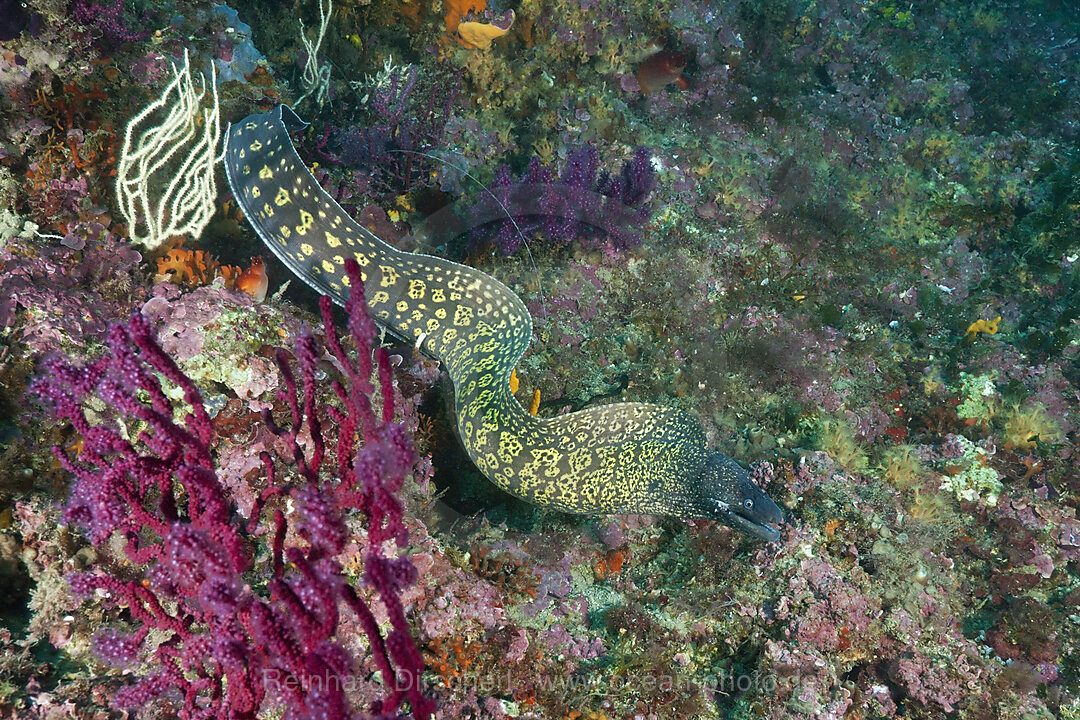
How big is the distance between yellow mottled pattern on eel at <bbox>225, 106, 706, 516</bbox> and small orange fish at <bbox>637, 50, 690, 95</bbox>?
6138 mm

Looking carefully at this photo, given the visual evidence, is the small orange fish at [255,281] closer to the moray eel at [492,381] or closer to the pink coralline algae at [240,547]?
the moray eel at [492,381]

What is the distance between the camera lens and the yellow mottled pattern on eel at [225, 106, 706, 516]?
4.38m

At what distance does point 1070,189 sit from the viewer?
28.5 ft

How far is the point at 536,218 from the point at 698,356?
103 inches

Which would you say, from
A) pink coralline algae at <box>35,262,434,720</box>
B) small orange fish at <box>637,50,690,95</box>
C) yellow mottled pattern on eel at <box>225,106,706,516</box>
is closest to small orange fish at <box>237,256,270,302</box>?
yellow mottled pattern on eel at <box>225,106,706,516</box>

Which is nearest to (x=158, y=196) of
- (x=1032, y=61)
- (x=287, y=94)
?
(x=287, y=94)

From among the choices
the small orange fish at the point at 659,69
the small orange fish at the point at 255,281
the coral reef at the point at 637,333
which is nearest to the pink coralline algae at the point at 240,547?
the coral reef at the point at 637,333

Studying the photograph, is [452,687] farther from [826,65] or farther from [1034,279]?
[826,65]

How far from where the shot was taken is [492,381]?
4.63 m

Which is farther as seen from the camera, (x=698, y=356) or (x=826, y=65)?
(x=826, y=65)

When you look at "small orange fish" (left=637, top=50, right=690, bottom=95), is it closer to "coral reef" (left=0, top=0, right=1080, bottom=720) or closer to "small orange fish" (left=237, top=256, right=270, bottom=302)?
"coral reef" (left=0, top=0, right=1080, bottom=720)

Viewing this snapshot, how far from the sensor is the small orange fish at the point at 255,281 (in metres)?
4.78

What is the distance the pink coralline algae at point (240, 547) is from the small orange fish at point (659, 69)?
871cm

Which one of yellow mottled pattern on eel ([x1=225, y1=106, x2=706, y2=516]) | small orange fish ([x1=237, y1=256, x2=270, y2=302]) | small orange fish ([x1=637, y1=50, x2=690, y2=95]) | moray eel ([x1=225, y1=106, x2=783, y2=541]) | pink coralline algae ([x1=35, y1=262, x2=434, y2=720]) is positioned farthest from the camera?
small orange fish ([x1=637, y1=50, x2=690, y2=95])
